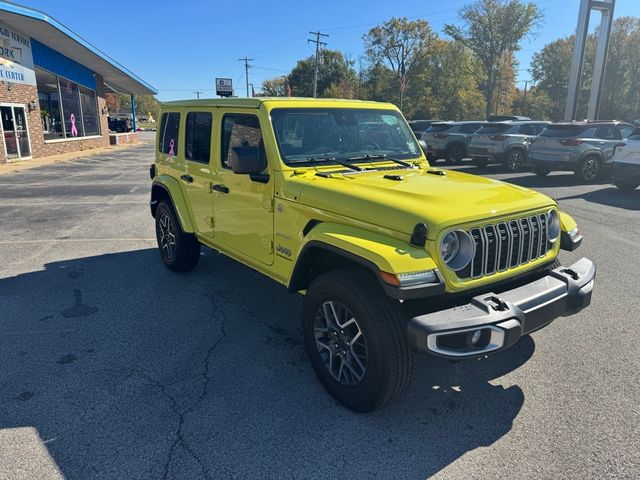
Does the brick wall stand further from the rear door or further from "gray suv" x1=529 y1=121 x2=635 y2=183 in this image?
"gray suv" x1=529 y1=121 x2=635 y2=183

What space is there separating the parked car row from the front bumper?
9744 millimetres

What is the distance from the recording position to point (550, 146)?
1314cm

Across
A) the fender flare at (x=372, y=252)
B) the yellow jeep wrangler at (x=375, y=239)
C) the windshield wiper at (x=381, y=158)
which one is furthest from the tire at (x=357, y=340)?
the windshield wiper at (x=381, y=158)

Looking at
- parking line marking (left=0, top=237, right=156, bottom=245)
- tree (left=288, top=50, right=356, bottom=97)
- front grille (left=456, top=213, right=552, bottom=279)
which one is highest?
tree (left=288, top=50, right=356, bottom=97)

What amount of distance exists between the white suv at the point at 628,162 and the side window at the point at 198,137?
33.0 feet

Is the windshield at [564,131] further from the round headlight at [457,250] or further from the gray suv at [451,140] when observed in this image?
the round headlight at [457,250]

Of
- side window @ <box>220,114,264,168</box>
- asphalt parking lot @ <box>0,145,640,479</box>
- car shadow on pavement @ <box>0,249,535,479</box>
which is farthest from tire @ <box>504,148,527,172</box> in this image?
side window @ <box>220,114,264,168</box>

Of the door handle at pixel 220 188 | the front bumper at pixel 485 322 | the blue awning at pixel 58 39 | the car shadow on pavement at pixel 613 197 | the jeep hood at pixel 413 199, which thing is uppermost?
the blue awning at pixel 58 39

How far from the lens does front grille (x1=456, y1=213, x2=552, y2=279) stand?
2889 millimetres

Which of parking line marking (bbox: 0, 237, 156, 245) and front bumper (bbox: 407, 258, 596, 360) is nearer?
front bumper (bbox: 407, 258, 596, 360)

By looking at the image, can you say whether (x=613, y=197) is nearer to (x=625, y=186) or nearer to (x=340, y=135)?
(x=625, y=186)

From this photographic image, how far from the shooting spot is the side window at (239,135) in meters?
3.86

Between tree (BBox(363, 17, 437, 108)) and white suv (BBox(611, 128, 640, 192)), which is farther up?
tree (BBox(363, 17, 437, 108))

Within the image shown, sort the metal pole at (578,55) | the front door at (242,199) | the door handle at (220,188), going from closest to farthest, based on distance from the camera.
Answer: the front door at (242,199), the door handle at (220,188), the metal pole at (578,55)
